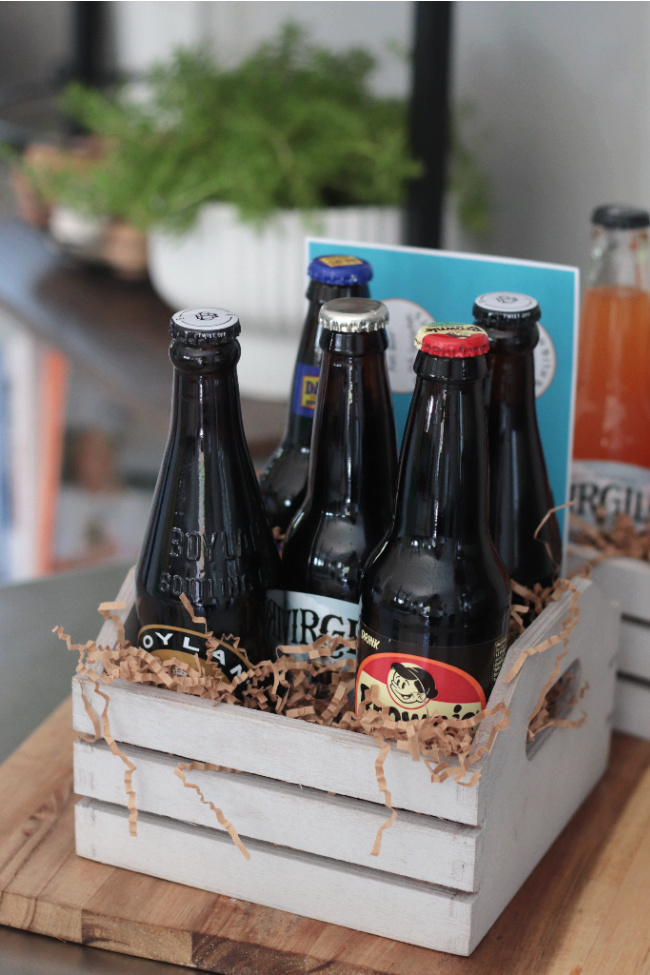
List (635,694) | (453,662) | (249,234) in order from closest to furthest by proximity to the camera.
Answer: (453,662) < (635,694) < (249,234)

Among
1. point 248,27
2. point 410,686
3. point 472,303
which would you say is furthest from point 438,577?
point 248,27

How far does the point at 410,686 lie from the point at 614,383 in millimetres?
432

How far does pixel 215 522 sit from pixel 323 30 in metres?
1.58

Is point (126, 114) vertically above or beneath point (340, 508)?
above

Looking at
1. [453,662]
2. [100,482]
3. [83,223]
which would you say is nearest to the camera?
[453,662]

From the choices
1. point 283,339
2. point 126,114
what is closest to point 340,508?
point 283,339

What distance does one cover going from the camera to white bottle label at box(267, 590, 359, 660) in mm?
686

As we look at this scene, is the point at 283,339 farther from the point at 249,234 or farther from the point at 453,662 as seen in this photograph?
the point at 453,662

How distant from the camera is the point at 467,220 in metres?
1.64

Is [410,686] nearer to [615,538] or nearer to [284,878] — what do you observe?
[284,878]

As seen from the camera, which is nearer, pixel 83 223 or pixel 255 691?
pixel 255 691

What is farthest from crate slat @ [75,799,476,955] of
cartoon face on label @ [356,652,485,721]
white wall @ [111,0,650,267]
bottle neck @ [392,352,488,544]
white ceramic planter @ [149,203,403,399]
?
white wall @ [111,0,650,267]

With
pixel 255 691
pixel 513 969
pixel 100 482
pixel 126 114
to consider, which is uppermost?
pixel 126 114

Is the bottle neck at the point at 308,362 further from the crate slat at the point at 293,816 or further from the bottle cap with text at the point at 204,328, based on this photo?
the crate slat at the point at 293,816
